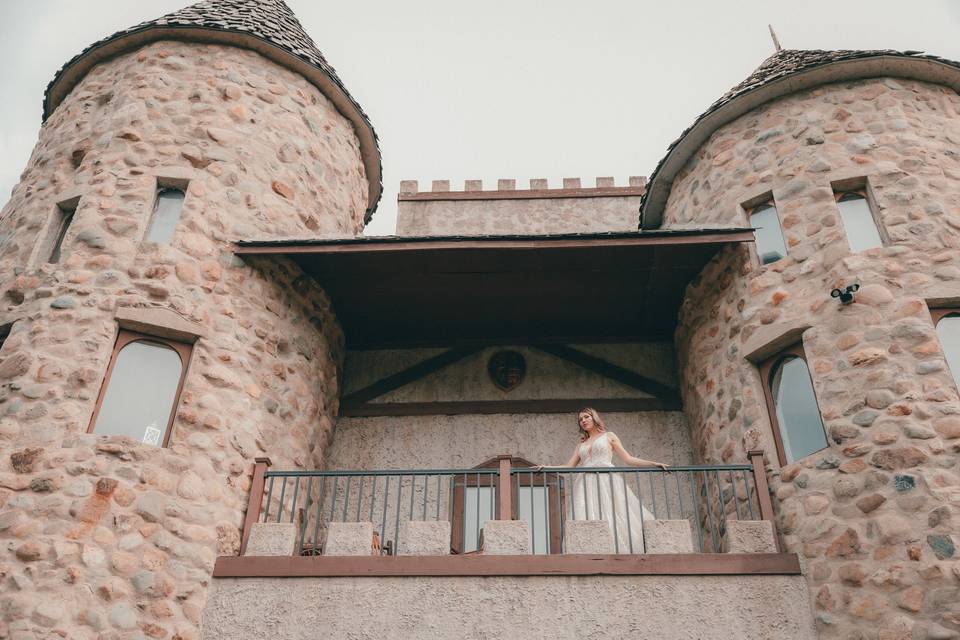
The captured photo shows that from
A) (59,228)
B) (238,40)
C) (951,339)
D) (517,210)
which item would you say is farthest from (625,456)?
(517,210)

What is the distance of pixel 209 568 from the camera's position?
6973mm

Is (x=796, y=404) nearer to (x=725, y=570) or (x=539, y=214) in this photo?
(x=725, y=570)

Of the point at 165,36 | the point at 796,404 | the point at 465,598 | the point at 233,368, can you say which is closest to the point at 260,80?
the point at 165,36

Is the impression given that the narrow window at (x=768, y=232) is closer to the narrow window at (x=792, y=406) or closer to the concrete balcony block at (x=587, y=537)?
the narrow window at (x=792, y=406)

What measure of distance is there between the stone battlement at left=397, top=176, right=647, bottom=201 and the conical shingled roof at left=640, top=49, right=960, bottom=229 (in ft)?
13.4

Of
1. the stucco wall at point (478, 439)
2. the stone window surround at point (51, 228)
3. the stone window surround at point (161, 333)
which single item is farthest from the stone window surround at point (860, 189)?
the stone window surround at point (51, 228)

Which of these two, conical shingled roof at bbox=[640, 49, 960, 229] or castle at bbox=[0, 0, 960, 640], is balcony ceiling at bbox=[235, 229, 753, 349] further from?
conical shingled roof at bbox=[640, 49, 960, 229]

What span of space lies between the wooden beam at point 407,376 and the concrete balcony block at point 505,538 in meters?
3.81

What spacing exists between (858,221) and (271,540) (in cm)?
689

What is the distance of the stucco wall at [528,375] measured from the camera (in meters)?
10.5

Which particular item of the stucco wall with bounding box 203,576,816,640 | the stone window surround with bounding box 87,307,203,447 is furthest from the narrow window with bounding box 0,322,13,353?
the stucco wall with bounding box 203,576,816,640

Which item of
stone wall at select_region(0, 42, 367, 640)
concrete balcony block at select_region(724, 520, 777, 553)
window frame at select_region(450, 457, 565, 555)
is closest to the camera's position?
stone wall at select_region(0, 42, 367, 640)

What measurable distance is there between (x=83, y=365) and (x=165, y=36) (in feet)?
15.8

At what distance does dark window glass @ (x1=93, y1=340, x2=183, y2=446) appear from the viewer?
7234 millimetres
